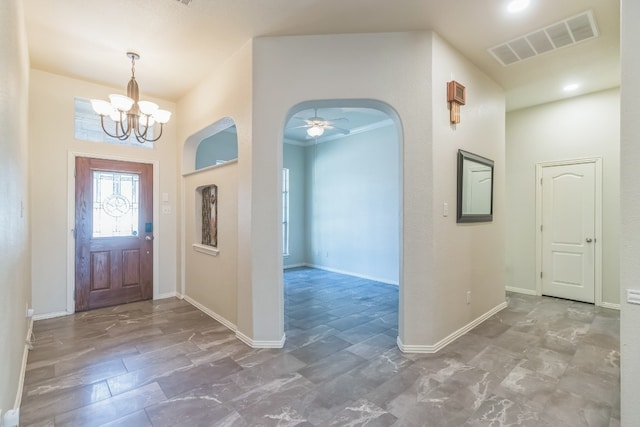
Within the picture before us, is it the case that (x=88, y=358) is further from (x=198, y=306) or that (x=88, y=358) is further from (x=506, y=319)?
(x=506, y=319)

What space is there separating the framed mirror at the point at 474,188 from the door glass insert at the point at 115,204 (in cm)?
439

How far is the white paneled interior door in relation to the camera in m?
4.36

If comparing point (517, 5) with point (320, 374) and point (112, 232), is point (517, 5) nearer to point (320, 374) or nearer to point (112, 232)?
point (320, 374)

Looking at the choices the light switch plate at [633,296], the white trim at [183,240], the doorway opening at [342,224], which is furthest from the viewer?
the white trim at [183,240]

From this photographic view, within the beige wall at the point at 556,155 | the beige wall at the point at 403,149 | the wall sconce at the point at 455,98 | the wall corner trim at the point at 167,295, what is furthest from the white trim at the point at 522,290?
the wall corner trim at the point at 167,295

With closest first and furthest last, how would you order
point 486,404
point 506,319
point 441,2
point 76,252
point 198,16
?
point 486,404 → point 441,2 → point 198,16 → point 506,319 → point 76,252

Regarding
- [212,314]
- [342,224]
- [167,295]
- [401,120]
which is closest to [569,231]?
[401,120]

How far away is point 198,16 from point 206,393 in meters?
3.14

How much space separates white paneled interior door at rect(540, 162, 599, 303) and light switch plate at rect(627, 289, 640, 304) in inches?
137

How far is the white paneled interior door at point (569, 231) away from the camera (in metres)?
4.36

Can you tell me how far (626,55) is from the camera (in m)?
1.66

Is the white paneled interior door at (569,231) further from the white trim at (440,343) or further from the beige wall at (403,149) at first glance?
the beige wall at (403,149)

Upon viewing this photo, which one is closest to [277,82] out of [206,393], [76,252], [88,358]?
[206,393]

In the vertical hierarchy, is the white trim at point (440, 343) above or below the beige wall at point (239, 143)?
below
